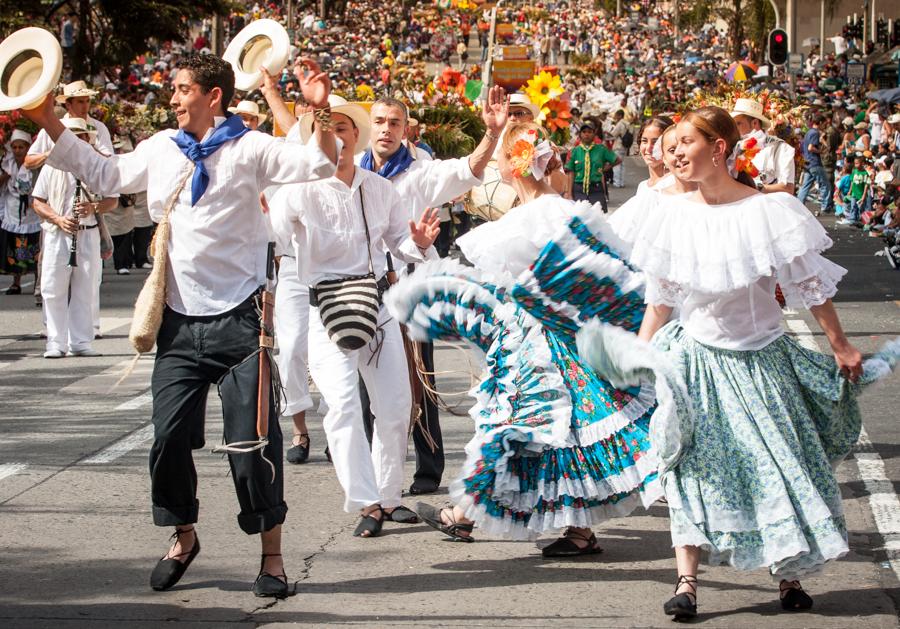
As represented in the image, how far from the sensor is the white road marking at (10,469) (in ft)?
27.6

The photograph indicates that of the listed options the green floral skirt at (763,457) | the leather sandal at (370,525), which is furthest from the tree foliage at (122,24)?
the green floral skirt at (763,457)

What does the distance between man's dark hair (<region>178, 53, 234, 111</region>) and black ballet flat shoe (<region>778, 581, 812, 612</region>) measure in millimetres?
2886

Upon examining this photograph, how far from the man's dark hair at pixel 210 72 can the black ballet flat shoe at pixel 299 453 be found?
3.09 m

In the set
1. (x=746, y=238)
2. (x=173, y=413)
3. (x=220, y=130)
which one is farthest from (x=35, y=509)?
(x=746, y=238)

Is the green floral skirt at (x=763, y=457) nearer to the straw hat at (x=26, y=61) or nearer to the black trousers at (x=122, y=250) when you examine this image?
the straw hat at (x=26, y=61)

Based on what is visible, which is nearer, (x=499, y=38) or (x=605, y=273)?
(x=605, y=273)

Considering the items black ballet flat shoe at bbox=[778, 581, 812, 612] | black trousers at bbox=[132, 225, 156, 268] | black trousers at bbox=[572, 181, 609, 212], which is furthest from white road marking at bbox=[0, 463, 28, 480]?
black trousers at bbox=[132, 225, 156, 268]

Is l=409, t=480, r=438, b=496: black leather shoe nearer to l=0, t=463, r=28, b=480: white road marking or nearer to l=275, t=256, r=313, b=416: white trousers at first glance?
l=275, t=256, r=313, b=416: white trousers

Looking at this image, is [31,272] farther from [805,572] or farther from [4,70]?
[805,572]

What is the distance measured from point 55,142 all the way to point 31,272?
14908 millimetres

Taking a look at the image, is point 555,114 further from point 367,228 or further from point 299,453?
point 367,228

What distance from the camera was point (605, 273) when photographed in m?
6.16

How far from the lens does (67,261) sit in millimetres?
13023

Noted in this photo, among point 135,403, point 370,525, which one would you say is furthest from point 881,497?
point 135,403
